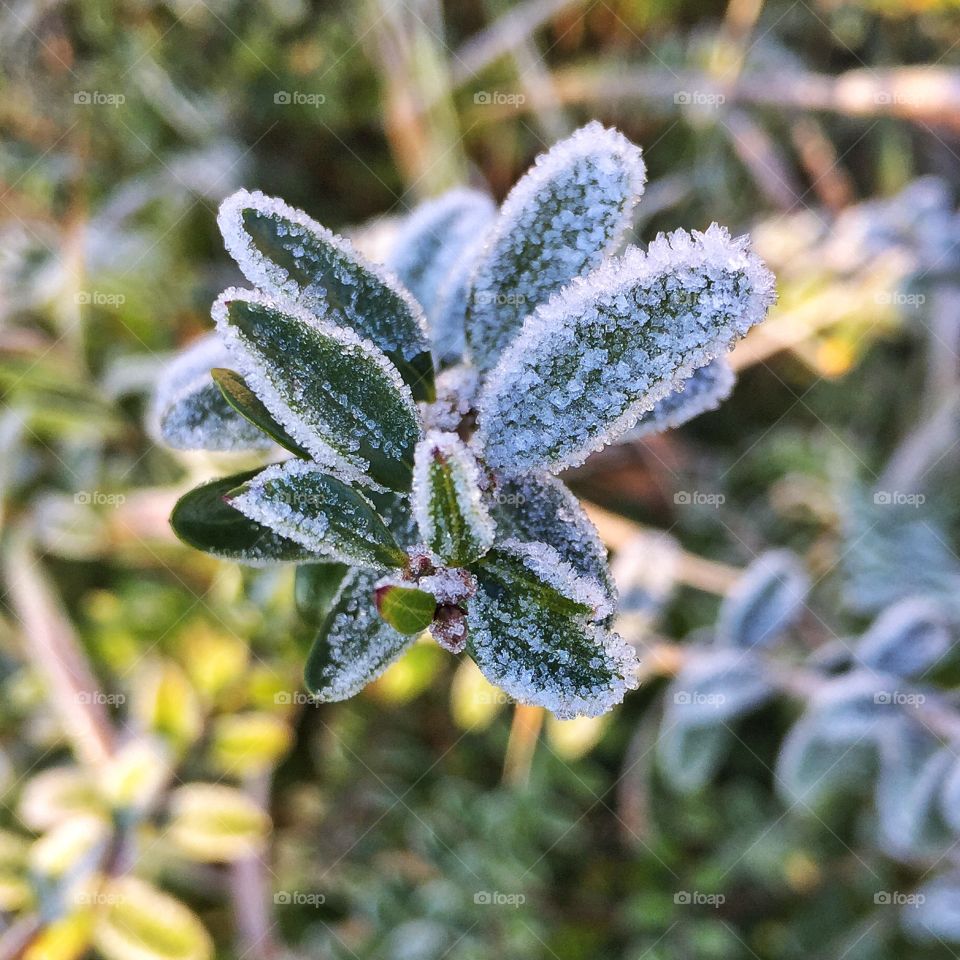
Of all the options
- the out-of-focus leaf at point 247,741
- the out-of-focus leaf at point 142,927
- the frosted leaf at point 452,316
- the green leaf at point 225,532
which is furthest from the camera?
the out-of-focus leaf at point 247,741

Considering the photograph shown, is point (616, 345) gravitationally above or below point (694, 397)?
above

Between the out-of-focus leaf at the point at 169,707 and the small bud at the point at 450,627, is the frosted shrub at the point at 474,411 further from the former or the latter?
the out-of-focus leaf at the point at 169,707

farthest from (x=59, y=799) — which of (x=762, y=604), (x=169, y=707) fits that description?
(x=762, y=604)

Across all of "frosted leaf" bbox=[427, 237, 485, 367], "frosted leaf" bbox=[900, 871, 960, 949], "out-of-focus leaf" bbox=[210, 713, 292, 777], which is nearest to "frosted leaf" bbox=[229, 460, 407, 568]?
"frosted leaf" bbox=[427, 237, 485, 367]

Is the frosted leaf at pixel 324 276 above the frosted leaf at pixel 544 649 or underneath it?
above

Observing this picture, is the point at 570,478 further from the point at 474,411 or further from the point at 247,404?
the point at 247,404

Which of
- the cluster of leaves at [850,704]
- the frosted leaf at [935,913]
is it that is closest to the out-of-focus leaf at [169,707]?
the cluster of leaves at [850,704]

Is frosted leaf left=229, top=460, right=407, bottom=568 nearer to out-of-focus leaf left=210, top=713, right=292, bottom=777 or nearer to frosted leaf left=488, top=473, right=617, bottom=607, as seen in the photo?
frosted leaf left=488, top=473, right=617, bottom=607
